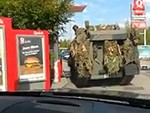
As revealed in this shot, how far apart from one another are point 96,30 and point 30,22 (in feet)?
8.18

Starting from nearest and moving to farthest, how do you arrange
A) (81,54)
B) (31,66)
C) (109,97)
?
(109,97) < (31,66) < (81,54)

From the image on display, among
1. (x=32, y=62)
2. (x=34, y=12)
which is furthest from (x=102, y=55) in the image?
(x=32, y=62)

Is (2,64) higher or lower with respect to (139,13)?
lower

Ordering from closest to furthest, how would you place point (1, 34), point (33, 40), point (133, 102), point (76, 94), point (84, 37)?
point (133, 102), point (76, 94), point (1, 34), point (33, 40), point (84, 37)

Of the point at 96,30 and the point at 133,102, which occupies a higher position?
the point at 96,30

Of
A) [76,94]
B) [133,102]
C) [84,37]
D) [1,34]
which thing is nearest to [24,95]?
[76,94]

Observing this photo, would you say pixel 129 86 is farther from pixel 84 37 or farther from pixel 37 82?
pixel 37 82

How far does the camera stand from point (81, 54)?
1766 cm

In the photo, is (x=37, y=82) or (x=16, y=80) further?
(x=37, y=82)

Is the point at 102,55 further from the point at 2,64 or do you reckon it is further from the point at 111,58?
the point at 2,64

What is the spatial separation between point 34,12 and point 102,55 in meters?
2.85

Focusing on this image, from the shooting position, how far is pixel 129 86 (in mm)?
19078

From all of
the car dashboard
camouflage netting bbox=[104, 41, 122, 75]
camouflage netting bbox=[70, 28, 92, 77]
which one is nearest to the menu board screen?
camouflage netting bbox=[70, 28, 92, 77]

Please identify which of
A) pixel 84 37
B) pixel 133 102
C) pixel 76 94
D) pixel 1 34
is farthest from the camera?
pixel 84 37
